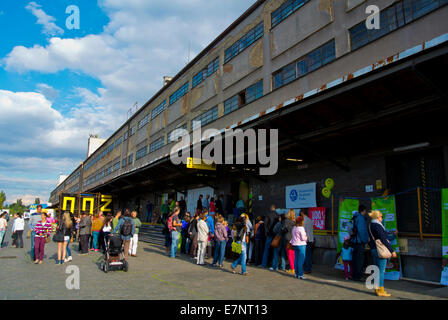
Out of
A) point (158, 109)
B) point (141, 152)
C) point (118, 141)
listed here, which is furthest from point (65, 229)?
point (118, 141)

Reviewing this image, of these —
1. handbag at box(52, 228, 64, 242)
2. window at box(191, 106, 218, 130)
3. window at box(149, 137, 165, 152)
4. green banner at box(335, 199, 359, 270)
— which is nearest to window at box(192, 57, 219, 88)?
window at box(191, 106, 218, 130)

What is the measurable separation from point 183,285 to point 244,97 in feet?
54.6

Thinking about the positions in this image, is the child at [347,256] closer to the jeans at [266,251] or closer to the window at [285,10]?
the jeans at [266,251]

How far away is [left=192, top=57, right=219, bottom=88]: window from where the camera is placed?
26361 mm

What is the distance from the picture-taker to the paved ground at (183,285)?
7.15 metres

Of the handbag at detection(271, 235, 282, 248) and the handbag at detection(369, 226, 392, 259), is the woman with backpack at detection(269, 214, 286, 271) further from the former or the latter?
the handbag at detection(369, 226, 392, 259)

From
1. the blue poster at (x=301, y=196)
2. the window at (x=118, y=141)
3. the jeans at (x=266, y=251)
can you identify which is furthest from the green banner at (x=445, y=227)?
the window at (x=118, y=141)

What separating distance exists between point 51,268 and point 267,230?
290 inches

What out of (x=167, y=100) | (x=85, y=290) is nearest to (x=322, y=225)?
(x=85, y=290)

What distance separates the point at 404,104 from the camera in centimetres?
900

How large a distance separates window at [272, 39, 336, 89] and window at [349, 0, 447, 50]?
51.5 inches

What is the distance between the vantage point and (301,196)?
14.8 meters

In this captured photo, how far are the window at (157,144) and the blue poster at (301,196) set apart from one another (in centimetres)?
2170

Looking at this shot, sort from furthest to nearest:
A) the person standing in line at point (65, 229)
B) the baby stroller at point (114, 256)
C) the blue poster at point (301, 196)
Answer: the blue poster at point (301, 196)
the person standing in line at point (65, 229)
the baby stroller at point (114, 256)
